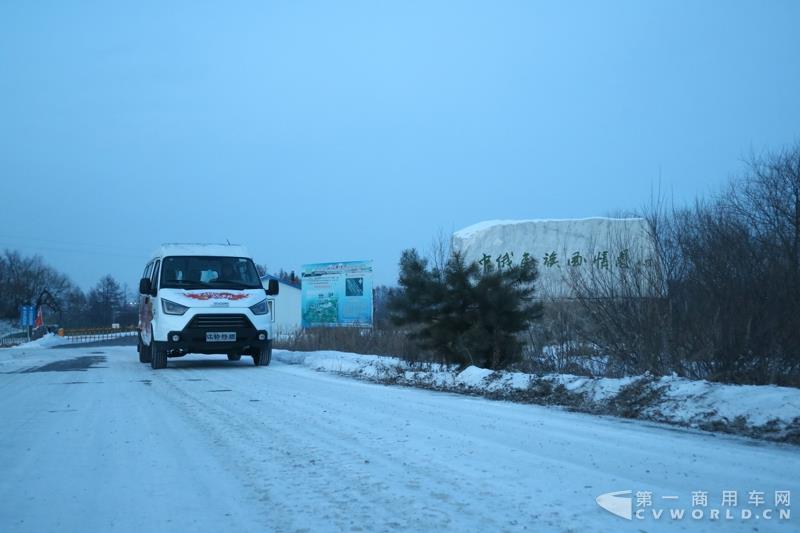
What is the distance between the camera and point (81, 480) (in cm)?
543

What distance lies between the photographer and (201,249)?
16.9 metres

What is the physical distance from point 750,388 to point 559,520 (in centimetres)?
433

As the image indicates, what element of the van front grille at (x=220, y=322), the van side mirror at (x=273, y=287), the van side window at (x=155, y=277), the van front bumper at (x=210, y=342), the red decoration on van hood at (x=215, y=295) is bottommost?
the van front bumper at (x=210, y=342)

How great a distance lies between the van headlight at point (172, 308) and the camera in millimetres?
15414

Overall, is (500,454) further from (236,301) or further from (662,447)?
(236,301)

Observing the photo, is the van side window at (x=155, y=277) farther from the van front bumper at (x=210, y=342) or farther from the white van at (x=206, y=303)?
the van front bumper at (x=210, y=342)

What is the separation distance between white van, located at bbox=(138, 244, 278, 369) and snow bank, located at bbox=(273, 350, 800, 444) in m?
4.16

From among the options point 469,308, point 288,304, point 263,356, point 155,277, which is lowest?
point 263,356

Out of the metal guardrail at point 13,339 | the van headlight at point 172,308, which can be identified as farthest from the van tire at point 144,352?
the metal guardrail at point 13,339

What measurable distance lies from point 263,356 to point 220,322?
5.91 ft

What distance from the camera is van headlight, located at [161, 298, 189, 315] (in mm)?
15414

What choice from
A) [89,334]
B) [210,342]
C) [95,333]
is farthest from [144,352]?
[95,333]

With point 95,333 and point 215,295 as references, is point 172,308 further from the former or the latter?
point 95,333

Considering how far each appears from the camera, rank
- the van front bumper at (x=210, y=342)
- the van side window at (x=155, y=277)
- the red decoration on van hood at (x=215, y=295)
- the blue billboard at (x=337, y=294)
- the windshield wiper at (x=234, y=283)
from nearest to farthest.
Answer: the van front bumper at (x=210, y=342) < the red decoration on van hood at (x=215, y=295) < the windshield wiper at (x=234, y=283) < the van side window at (x=155, y=277) < the blue billboard at (x=337, y=294)
